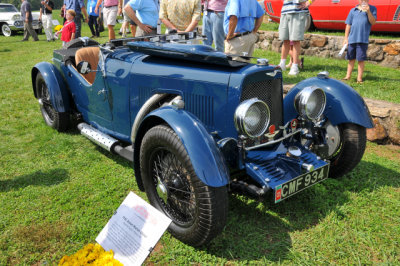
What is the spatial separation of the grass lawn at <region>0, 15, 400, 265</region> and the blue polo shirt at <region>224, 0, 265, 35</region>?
230 centimetres

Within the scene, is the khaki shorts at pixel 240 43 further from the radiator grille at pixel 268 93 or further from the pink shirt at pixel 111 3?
the pink shirt at pixel 111 3

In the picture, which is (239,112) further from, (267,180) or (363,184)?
(363,184)

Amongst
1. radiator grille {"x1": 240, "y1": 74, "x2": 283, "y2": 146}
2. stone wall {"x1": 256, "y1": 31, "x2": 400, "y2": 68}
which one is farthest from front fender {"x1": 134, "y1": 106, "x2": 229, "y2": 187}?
stone wall {"x1": 256, "y1": 31, "x2": 400, "y2": 68}

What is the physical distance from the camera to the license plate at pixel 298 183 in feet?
7.40

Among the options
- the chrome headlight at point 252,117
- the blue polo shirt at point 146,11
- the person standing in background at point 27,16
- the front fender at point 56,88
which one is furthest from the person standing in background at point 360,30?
the person standing in background at point 27,16

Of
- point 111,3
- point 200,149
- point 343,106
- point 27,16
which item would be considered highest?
point 27,16

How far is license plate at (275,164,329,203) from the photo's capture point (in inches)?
88.8

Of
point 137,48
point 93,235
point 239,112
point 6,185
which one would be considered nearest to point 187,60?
point 137,48

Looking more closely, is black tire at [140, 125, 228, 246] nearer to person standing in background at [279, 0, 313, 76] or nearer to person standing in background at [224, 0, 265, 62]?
person standing in background at [224, 0, 265, 62]

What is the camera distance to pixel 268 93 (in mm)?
2695

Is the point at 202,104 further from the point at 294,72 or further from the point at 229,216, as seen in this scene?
the point at 294,72

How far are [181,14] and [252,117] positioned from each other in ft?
10.6

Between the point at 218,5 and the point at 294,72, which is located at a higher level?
the point at 218,5

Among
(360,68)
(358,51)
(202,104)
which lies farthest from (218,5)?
(202,104)
